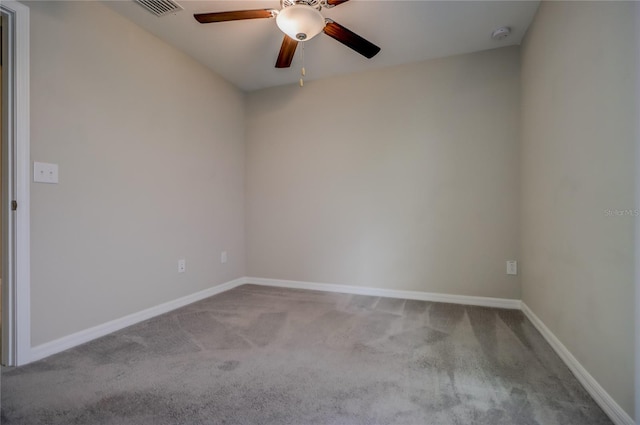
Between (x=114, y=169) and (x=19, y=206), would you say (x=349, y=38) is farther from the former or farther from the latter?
(x=19, y=206)

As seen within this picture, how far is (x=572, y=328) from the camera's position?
59.6 inches

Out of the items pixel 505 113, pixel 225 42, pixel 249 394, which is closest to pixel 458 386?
pixel 249 394

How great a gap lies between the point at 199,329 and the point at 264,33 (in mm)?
2295

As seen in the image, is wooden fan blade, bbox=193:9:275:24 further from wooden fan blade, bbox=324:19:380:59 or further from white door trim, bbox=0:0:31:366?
white door trim, bbox=0:0:31:366

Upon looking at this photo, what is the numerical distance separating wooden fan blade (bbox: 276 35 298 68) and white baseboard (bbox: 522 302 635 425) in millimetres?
2413

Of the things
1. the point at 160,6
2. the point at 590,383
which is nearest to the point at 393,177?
the point at 590,383

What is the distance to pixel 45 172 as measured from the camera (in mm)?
1689

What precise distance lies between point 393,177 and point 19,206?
268cm

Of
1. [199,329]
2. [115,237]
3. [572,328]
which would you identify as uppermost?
[115,237]

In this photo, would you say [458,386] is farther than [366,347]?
No

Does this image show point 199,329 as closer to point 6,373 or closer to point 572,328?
point 6,373

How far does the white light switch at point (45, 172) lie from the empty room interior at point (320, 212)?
0.02 meters

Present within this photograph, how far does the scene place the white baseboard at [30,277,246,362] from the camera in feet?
5.51

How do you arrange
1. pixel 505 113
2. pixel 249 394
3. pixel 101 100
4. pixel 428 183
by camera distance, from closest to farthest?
pixel 249 394, pixel 101 100, pixel 505 113, pixel 428 183
